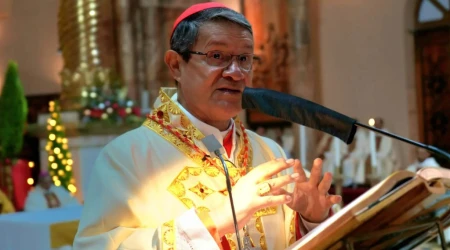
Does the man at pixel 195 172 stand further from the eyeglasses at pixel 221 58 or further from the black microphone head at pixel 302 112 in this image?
the black microphone head at pixel 302 112

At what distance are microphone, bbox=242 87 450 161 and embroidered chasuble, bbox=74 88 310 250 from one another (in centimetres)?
36

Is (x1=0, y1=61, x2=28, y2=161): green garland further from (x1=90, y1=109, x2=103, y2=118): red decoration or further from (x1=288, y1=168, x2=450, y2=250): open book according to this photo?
(x1=288, y1=168, x2=450, y2=250): open book

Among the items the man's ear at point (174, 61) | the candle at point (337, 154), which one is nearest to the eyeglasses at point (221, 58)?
the man's ear at point (174, 61)

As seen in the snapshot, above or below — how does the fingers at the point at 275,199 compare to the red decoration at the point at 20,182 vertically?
above

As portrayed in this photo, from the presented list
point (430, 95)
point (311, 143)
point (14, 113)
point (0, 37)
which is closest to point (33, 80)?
point (0, 37)

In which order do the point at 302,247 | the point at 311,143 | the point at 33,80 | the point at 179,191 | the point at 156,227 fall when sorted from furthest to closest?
the point at 33,80, the point at 311,143, the point at 179,191, the point at 156,227, the point at 302,247

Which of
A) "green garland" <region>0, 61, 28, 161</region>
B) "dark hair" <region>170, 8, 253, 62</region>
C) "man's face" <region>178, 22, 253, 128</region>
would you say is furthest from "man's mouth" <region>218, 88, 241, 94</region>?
"green garland" <region>0, 61, 28, 161</region>

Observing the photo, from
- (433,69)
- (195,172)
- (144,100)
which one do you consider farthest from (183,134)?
(144,100)

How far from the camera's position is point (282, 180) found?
1804 millimetres

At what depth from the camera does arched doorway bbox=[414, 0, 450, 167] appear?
10781mm

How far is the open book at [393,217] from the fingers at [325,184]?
0.79ft

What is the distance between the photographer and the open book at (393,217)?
147 cm

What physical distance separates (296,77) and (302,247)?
36.0 ft

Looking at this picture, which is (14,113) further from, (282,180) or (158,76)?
(282,180)
